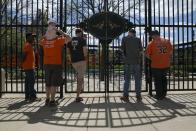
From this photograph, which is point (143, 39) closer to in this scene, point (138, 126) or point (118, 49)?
point (118, 49)

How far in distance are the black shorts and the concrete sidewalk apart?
549mm

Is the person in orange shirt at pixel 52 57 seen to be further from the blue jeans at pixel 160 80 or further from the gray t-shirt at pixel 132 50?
the blue jeans at pixel 160 80

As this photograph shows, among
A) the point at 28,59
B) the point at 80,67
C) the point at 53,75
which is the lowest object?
the point at 53,75

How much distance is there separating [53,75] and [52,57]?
41 centimetres

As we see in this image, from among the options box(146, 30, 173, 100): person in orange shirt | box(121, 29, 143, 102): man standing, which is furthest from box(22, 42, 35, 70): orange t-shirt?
box(146, 30, 173, 100): person in orange shirt

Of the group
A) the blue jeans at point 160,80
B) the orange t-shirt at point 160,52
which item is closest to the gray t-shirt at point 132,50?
the orange t-shirt at point 160,52

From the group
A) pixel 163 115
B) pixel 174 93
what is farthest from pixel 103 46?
pixel 163 115

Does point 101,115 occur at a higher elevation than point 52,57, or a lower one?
lower

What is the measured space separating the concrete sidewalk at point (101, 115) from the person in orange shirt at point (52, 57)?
1.65 feet

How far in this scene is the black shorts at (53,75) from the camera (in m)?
10.6

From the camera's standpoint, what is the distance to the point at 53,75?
10641 mm

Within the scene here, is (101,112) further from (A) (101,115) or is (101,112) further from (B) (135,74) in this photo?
(B) (135,74)

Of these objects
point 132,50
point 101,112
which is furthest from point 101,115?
point 132,50

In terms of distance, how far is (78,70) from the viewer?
11.5 metres
